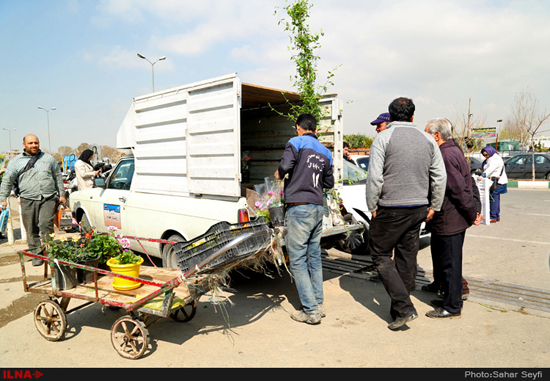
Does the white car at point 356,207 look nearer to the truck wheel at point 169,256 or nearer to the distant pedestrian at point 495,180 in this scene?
the truck wheel at point 169,256

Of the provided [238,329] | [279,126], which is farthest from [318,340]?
[279,126]

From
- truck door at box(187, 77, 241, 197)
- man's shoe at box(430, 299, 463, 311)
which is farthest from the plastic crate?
man's shoe at box(430, 299, 463, 311)

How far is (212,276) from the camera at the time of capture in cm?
351

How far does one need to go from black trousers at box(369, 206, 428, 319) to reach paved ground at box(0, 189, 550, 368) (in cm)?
35

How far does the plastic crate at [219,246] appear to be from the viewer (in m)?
3.47

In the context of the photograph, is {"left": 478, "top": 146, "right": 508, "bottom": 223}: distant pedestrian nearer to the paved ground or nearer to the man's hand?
the paved ground

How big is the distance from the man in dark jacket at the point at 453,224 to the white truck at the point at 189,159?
122 cm

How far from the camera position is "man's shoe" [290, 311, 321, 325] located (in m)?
4.07

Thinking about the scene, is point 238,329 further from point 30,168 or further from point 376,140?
point 30,168

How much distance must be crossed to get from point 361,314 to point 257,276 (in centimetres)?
195

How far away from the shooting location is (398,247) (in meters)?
4.00

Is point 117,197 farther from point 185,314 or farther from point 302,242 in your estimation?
point 302,242

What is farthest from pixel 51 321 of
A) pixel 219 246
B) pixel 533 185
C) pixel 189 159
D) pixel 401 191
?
pixel 533 185

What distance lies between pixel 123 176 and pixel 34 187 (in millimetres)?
1461
